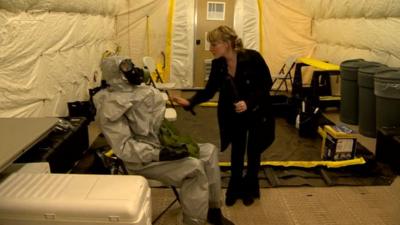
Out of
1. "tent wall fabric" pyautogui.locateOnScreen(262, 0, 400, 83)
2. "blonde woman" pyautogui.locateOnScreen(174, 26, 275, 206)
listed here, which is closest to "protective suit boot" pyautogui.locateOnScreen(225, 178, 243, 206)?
"blonde woman" pyautogui.locateOnScreen(174, 26, 275, 206)

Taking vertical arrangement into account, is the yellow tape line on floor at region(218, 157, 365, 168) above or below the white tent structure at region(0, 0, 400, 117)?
below

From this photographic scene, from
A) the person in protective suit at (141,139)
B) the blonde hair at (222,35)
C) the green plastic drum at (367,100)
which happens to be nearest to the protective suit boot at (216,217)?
the person in protective suit at (141,139)

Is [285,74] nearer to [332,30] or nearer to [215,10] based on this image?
[332,30]

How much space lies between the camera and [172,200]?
2.63 metres

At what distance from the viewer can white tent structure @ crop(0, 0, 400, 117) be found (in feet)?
9.64

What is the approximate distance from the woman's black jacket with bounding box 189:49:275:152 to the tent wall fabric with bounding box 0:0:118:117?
147cm

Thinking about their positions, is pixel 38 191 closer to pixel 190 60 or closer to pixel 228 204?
pixel 228 204

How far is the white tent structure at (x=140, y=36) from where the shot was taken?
9.64 ft

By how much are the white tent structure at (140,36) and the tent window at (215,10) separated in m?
0.26

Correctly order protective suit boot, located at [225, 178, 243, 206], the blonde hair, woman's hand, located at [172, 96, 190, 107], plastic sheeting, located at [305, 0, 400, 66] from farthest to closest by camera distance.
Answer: plastic sheeting, located at [305, 0, 400, 66]
protective suit boot, located at [225, 178, 243, 206]
woman's hand, located at [172, 96, 190, 107]
the blonde hair

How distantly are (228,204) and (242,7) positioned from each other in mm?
4458

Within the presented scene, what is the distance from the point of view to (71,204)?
1.31 metres

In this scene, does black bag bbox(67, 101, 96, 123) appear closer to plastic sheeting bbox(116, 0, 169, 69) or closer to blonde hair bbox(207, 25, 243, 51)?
blonde hair bbox(207, 25, 243, 51)

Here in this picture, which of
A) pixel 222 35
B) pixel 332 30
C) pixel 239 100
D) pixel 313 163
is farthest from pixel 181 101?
pixel 332 30
